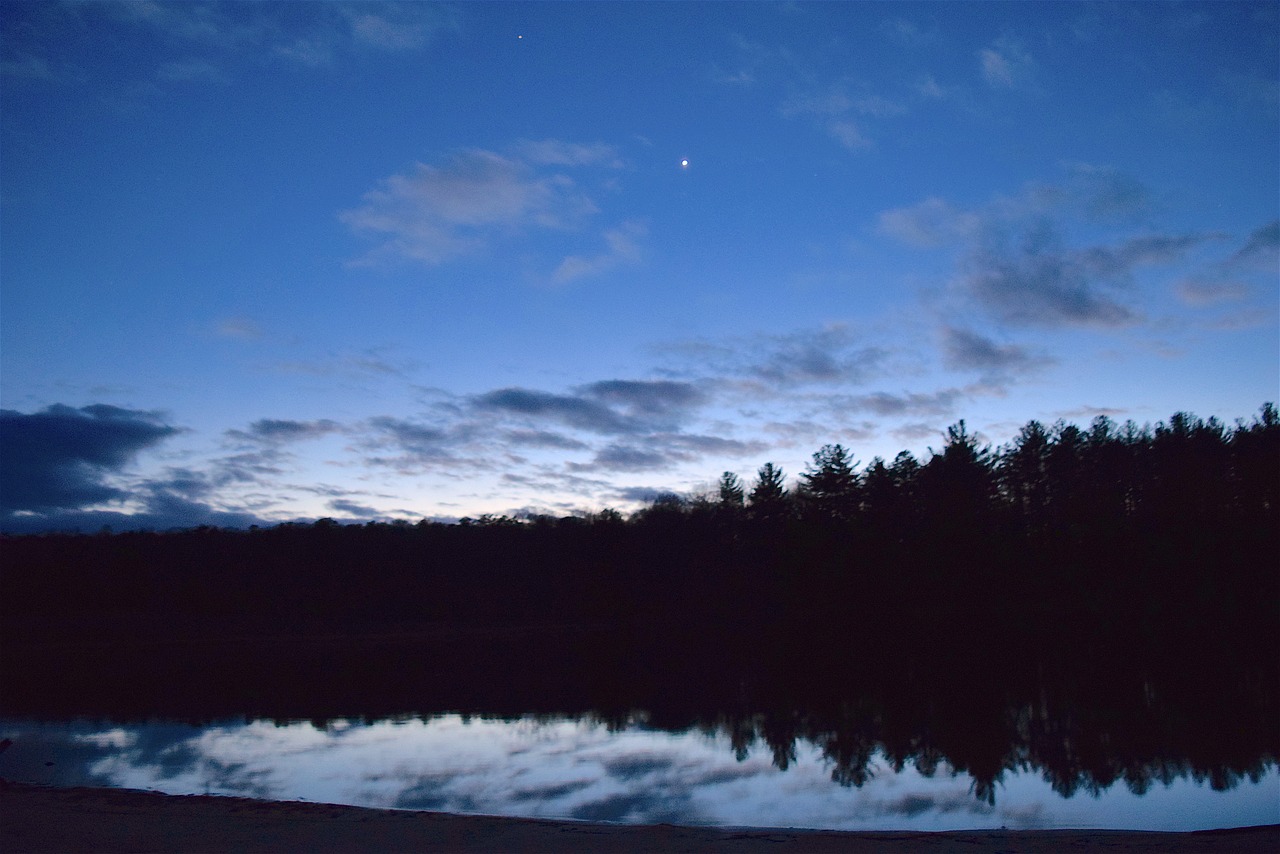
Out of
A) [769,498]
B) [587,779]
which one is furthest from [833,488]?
[587,779]

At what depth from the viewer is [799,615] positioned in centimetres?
4450

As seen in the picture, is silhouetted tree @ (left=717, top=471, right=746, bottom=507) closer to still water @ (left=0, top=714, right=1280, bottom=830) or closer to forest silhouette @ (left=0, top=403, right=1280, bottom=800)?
forest silhouette @ (left=0, top=403, right=1280, bottom=800)

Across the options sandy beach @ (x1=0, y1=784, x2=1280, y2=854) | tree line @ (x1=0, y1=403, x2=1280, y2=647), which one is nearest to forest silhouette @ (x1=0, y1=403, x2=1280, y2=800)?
tree line @ (x1=0, y1=403, x2=1280, y2=647)

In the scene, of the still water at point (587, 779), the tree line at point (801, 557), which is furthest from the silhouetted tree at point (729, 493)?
the still water at point (587, 779)

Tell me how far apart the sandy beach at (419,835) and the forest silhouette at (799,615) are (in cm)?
367

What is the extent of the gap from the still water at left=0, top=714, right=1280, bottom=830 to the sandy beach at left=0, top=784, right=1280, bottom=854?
1250 millimetres

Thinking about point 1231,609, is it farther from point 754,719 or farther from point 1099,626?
point 754,719

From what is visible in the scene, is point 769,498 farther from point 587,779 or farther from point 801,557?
point 587,779

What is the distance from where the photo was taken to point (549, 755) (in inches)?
607

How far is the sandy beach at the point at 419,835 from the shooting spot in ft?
28.9

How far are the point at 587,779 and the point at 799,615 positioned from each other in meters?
32.6

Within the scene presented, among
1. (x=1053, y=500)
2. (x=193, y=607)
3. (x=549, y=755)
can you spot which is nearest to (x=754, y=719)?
(x=549, y=755)

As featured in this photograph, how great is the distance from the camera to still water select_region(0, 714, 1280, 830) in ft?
37.2

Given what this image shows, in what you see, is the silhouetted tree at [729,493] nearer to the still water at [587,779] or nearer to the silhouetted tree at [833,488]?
the silhouetted tree at [833,488]
